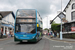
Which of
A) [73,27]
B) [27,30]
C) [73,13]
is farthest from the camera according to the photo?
[73,13]

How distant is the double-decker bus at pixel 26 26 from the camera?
13.4 meters

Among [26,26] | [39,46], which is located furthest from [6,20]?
[39,46]

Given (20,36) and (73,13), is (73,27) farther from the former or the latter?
(20,36)

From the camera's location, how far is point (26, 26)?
13531 mm

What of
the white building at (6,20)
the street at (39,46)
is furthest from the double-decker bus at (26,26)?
the white building at (6,20)

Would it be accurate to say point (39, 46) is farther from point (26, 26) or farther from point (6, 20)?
point (6, 20)

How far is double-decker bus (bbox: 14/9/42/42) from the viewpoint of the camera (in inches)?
527

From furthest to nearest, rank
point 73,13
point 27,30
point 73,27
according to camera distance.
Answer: point 73,13, point 73,27, point 27,30

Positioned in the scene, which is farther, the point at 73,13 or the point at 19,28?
the point at 73,13

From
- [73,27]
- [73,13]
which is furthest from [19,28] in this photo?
[73,13]

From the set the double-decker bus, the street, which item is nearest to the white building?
the double-decker bus

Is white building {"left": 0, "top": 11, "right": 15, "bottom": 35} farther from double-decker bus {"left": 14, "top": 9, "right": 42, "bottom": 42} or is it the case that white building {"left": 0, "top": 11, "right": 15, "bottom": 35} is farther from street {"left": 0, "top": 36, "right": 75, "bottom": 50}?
street {"left": 0, "top": 36, "right": 75, "bottom": 50}

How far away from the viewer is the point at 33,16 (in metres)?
13.9

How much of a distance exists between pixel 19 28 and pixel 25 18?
4.40 feet
